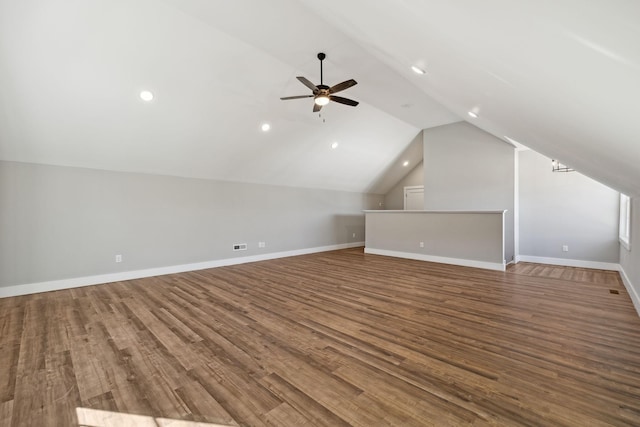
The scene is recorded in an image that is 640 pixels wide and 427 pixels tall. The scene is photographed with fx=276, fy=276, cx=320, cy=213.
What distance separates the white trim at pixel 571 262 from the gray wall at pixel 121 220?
18.1 ft

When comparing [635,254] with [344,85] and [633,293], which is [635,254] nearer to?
[633,293]

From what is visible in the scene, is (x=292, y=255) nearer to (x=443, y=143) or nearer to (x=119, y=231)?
(x=119, y=231)

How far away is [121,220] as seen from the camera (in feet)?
15.3

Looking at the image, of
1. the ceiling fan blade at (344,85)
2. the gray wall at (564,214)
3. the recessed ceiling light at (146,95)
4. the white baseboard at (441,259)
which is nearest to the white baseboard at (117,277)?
the white baseboard at (441,259)

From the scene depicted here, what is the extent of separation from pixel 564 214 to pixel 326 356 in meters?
6.36

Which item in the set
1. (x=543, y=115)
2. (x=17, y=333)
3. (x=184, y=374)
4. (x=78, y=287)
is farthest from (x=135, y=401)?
(x=78, y=287)

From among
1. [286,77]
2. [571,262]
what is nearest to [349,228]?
[571,262]

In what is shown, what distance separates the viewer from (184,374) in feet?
6.47

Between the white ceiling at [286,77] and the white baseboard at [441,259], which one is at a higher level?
the white ceiling at [286,77]

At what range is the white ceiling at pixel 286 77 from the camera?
3.26 feet

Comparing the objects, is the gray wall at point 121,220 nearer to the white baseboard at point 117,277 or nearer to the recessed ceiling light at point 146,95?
the white baseboard at point 117,277

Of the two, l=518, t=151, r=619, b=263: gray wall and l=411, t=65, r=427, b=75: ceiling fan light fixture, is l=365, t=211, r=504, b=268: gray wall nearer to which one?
l=518, t=151, r=619, b=263: gray wall

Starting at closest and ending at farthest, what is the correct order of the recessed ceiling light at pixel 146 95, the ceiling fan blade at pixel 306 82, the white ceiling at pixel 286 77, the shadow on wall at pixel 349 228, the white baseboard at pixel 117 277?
→ 1. the white ceiling at pixel 286 77
2. the ceiling fan blade at pixel 306 82
3. the recessed ceiling light at pixel 146 95
4. the white baseboard at pixel 117 277
5. the shadow on wall at pixel 349 228

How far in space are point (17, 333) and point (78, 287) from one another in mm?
1799
